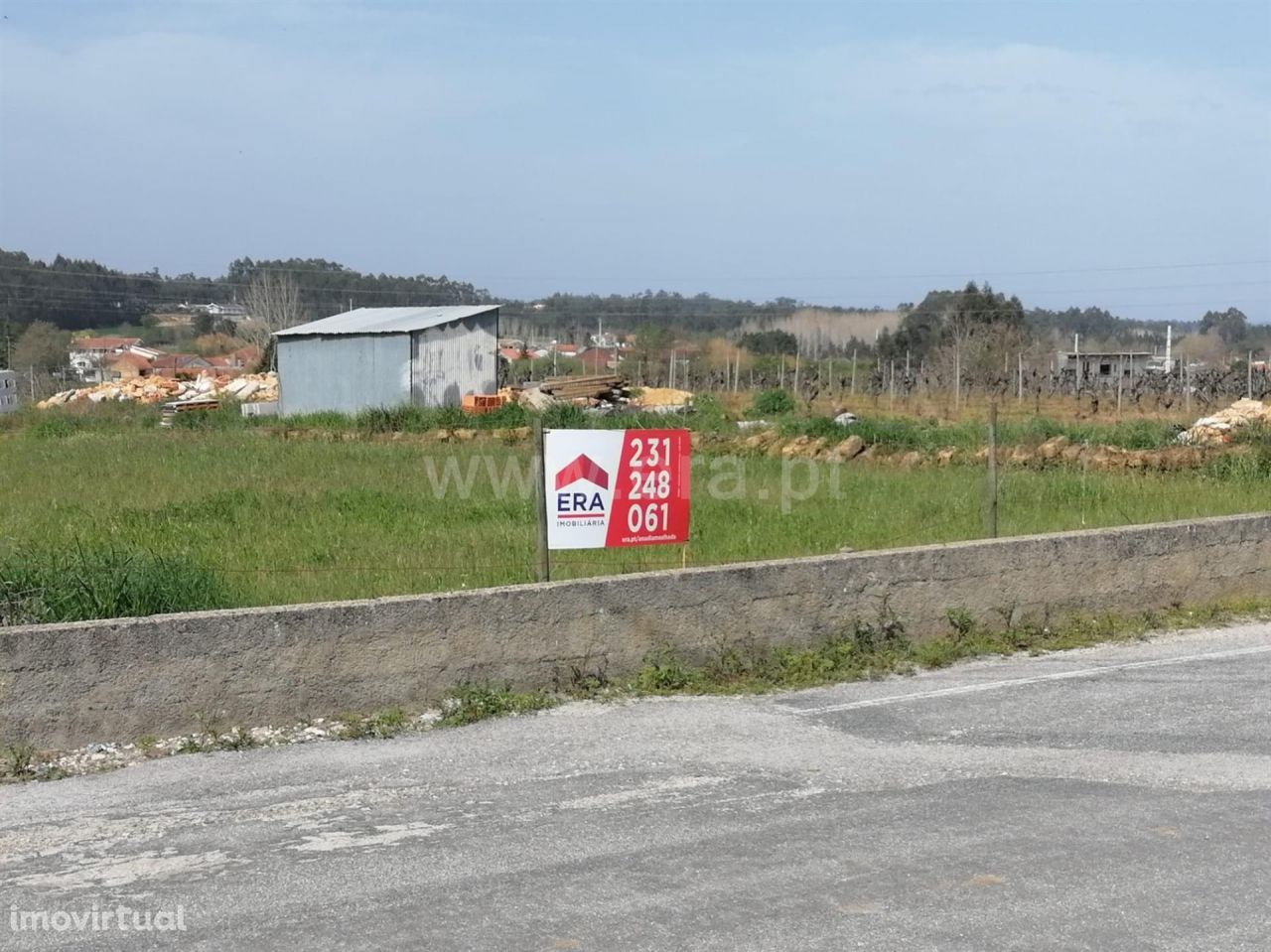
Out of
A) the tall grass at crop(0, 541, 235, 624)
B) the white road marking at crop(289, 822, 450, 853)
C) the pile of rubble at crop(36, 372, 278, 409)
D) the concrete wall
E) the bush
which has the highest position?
the pile of rubble at crop(36, 372, 278, 409)

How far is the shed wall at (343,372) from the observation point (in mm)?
44188

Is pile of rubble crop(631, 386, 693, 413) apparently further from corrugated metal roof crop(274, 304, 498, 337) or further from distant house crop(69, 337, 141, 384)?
distant house crop(69, 337, 141, 384)

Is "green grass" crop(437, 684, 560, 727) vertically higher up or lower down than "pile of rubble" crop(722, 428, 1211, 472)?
lower down

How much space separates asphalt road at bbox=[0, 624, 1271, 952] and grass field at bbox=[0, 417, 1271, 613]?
2.82 meters

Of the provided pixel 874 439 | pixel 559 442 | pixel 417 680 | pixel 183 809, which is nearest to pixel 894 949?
pixel 183 809

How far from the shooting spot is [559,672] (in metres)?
9.66

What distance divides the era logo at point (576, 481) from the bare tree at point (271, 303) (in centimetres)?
8283

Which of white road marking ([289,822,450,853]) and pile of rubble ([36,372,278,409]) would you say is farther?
pile of rubble ([36,372,278,409])

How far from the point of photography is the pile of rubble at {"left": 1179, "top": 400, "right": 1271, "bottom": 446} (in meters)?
24.7

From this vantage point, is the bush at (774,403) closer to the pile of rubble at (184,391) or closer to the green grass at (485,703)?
the pile of rubble at (184,391)

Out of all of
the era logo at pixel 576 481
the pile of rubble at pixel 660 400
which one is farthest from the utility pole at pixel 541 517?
the pile of rubble at pixel 660 400

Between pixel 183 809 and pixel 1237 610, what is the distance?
9.37 metres

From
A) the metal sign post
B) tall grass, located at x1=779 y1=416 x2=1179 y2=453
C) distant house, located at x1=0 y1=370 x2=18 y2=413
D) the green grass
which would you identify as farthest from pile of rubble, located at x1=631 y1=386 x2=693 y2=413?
distant house, located at x1=0 y1=370 x2=18 y2=413

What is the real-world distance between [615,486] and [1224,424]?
2240 centimetres
